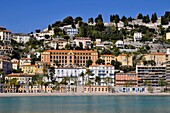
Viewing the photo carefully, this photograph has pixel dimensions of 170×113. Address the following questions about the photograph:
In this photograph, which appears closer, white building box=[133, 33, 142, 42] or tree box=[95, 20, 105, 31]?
white building box=[133, 33, 142, 42]

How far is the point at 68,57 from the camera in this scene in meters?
95.2

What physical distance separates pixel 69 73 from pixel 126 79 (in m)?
11.4

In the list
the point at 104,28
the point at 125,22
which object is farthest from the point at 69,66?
the point at 125,22

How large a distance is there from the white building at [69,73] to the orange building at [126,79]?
678 cm

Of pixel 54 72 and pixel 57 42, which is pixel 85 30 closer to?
pixel 57 42

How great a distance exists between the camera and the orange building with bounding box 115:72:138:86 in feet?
282

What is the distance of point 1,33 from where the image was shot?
106 meters

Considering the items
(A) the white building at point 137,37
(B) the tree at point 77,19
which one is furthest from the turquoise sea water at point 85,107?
(B) the tree at point 77,19

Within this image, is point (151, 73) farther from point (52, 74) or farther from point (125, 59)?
point (52, 74)

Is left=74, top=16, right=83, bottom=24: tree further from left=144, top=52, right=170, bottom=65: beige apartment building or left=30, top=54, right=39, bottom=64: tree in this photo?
left=144, top=52, right=170, bottom=65: beige apartment building

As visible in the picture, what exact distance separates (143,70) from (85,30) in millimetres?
32485

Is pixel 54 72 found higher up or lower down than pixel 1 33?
lower down

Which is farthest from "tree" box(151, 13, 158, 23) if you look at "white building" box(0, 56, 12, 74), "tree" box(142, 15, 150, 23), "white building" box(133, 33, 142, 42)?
"white building" box(0, 56, 12, 74)

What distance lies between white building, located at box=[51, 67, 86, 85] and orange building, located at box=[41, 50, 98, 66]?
19.6 ft
